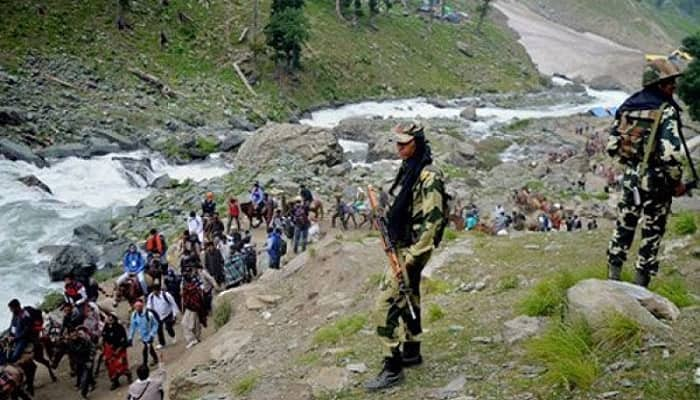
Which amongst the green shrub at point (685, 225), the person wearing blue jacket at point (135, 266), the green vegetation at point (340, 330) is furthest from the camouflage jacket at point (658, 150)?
the person wearing blue jacket at point (135, 266)

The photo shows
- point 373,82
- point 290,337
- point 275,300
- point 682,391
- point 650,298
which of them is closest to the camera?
point 682,391

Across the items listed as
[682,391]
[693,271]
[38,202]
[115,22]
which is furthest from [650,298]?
[115,22]

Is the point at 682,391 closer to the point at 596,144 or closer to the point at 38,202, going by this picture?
the point at 38,202

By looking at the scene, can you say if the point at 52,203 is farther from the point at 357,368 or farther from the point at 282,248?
the point at 357,368

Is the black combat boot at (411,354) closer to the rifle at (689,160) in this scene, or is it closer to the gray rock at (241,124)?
the rifle at (689,160)

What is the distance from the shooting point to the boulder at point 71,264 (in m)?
21.0

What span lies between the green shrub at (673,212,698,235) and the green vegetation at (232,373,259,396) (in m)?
7.02

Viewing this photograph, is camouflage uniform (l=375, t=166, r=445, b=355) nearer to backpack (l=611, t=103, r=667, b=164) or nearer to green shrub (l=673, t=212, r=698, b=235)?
backpack (l=611, t=103, r=667, b=164)

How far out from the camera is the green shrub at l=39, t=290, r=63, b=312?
1828cm

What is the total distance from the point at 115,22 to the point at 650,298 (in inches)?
2225

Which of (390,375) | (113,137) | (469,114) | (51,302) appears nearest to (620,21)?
(469,114)

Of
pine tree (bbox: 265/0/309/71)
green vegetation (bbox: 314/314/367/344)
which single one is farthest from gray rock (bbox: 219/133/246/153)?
green vegetation (bbox: 314/314/367/344)

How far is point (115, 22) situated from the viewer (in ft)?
181

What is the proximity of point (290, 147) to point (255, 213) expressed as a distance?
12715mm
